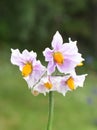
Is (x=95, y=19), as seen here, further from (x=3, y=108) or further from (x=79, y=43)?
(x=3, y=108)

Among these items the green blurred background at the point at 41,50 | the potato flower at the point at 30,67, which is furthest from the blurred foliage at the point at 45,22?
the potato flower at the point at 30,67

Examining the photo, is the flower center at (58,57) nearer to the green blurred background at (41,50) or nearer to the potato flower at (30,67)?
the potato flower at (30,67)

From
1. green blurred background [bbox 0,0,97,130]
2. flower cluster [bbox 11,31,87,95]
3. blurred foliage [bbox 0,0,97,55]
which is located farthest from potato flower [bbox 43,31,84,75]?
blurred foliage [bbox 0,0,97,55]

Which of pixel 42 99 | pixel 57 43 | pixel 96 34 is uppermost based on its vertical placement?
pixel 96 34

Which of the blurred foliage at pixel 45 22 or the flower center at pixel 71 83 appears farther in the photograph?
the blurred foliage at pixel 45 22

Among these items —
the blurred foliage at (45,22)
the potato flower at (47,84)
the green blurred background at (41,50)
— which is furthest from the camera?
the blurred foliage at (45,22)

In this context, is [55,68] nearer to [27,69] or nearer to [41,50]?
[27,69]

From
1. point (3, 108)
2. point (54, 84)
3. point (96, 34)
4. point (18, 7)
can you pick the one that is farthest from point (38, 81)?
point (96, 34)
